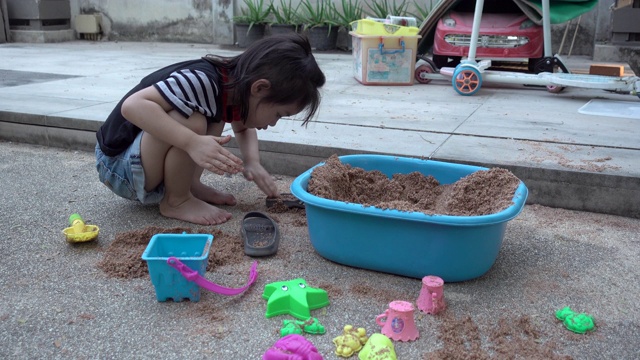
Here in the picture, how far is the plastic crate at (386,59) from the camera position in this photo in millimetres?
4105

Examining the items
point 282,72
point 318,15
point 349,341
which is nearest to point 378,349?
point 349,341

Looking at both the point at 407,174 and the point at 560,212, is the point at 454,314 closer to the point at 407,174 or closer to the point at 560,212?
the point at 407,174

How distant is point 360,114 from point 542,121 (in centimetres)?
92

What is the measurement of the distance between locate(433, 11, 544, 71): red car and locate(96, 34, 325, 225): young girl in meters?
2.66

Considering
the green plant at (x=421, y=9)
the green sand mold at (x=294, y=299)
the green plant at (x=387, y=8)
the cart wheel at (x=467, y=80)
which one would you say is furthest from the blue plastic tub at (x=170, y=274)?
the green plant at (x=421, y=9)

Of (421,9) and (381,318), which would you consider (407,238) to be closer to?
(381,318)

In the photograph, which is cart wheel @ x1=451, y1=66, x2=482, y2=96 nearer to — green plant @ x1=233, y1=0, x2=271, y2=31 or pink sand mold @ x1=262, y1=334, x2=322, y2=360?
pink sand mold @ x1=262, y1=334, x2=322, y2=360

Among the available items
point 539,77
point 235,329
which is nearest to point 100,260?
point 235,329

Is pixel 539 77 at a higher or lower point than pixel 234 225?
higher

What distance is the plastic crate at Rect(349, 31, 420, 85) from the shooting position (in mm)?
4105

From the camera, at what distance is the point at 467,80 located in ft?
12.5

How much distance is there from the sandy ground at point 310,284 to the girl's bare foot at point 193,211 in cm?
3

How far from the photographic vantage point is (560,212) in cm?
216

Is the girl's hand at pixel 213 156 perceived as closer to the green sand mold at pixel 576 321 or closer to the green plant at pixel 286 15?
the green sand mold at pixel 576 321
